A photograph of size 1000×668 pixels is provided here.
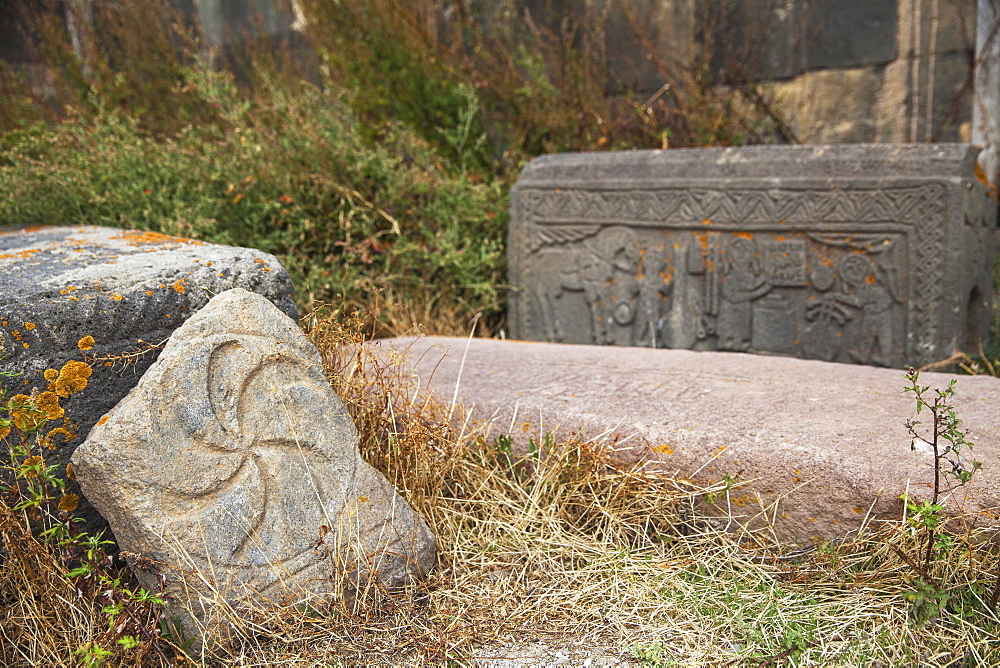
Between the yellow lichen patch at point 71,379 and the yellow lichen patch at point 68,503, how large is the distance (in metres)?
0.21

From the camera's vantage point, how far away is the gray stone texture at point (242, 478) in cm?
156

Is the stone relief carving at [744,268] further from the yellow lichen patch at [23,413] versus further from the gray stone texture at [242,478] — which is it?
the yellow lichen patch at [23,413]

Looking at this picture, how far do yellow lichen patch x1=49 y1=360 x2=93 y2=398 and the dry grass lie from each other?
0.90ft

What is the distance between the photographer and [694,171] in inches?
153

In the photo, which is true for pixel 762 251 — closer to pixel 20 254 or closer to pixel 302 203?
pixel 302 203

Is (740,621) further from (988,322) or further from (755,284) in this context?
(988,322)

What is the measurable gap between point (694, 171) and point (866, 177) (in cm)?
75

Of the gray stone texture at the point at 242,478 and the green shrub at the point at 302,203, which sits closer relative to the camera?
the gray stone texture at the point at 242,478

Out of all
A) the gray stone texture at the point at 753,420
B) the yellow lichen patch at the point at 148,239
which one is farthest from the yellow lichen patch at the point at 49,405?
the gray stone texture at the point at 753,420

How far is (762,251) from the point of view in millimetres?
3750

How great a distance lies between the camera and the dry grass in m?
1.55

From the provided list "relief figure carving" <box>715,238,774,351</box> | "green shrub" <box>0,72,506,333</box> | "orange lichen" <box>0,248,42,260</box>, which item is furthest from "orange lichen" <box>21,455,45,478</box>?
"relief figure carving" <box>715,238,774,351</box>

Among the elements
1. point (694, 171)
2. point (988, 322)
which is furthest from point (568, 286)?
point (988, 322)

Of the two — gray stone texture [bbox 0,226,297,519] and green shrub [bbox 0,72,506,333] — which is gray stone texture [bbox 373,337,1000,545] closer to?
gray stone texture [bbox 0,226,297,519]
